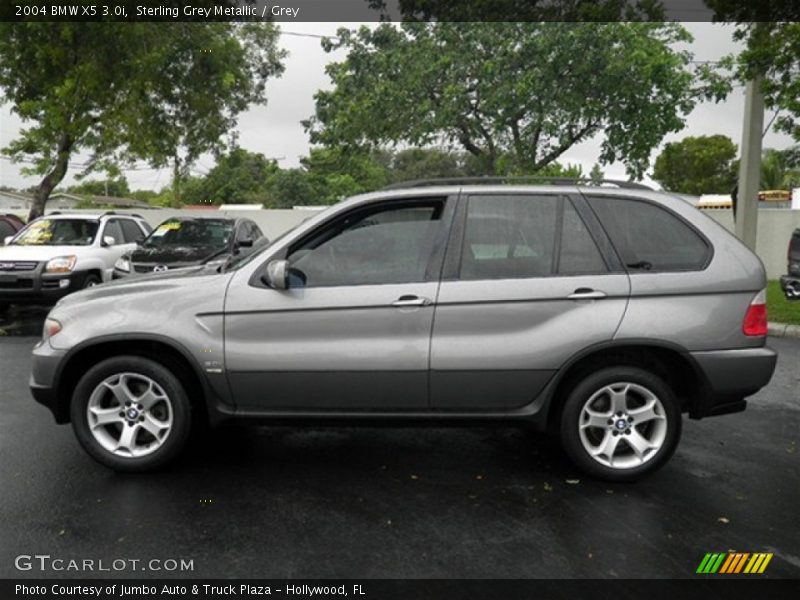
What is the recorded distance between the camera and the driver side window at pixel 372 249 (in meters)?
3.80

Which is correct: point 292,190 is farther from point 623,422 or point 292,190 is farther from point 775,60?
point 623,422

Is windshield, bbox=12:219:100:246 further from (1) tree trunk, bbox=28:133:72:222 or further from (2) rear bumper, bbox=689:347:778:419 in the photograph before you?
(2) rear bumper, bbox=689:347:778:419

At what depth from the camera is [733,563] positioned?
9.78 ft

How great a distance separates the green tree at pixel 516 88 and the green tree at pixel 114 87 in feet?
11.0

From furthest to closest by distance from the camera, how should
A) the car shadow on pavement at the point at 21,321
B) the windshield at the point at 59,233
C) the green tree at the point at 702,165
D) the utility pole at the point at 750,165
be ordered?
the green tree at the point at 702,165
the utility pole at the point at 750,165
the windshield at the point at 59,233
the car shadow on pavement at the point at 21,321

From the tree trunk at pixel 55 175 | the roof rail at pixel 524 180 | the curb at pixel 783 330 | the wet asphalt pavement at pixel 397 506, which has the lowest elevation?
the wet asphalt pavement at pixel 397 506

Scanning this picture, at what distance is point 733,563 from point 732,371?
3.86 feet

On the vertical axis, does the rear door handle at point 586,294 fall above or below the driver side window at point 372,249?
below

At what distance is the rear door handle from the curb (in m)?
6.50

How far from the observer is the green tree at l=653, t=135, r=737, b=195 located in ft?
137

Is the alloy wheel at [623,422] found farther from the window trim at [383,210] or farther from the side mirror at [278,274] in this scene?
the side mirror at [278,274]

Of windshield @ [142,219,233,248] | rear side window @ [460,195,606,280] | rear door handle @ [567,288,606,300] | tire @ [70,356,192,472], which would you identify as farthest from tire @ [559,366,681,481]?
windshield @ [142,219,233,248]

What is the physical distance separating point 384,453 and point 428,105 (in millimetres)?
11911

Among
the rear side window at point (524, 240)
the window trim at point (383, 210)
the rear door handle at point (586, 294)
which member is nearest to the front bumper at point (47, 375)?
the window trim at point (383, 210)
